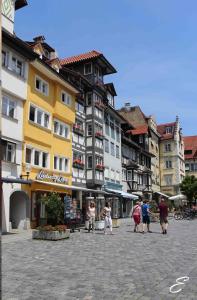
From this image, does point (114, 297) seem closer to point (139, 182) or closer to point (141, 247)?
point (141, 247)

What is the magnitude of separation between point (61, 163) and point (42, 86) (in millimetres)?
6702

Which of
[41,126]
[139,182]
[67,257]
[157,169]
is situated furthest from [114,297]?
[157,169]

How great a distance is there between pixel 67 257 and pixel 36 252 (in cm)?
178

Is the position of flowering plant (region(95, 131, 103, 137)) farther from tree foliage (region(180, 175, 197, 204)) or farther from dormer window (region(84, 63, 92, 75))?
tree foliage (region(180, 175, 197, 204))

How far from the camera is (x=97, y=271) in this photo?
10.9 meters

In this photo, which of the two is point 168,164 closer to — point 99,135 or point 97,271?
point 99,135

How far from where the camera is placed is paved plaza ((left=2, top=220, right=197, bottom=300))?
26.7 ft

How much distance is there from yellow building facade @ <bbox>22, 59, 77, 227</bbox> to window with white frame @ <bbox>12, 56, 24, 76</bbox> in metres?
1.21

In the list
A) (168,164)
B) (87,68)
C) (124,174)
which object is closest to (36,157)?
(87,68)

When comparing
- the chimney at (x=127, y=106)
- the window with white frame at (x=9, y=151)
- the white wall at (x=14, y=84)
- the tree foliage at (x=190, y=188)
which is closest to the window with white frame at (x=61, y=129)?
the white wall at (x=14, y=84)

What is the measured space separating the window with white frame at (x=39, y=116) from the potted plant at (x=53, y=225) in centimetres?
987

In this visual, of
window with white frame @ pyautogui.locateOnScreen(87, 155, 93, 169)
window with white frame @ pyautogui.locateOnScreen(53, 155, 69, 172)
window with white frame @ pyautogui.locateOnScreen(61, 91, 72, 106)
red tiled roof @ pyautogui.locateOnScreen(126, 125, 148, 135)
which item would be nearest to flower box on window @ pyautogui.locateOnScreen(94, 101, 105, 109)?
window with white frame @ pyautogui.locateOnScreen(87, 155, 93, 169)

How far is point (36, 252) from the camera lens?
14953mm

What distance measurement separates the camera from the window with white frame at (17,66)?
27.2 meters
